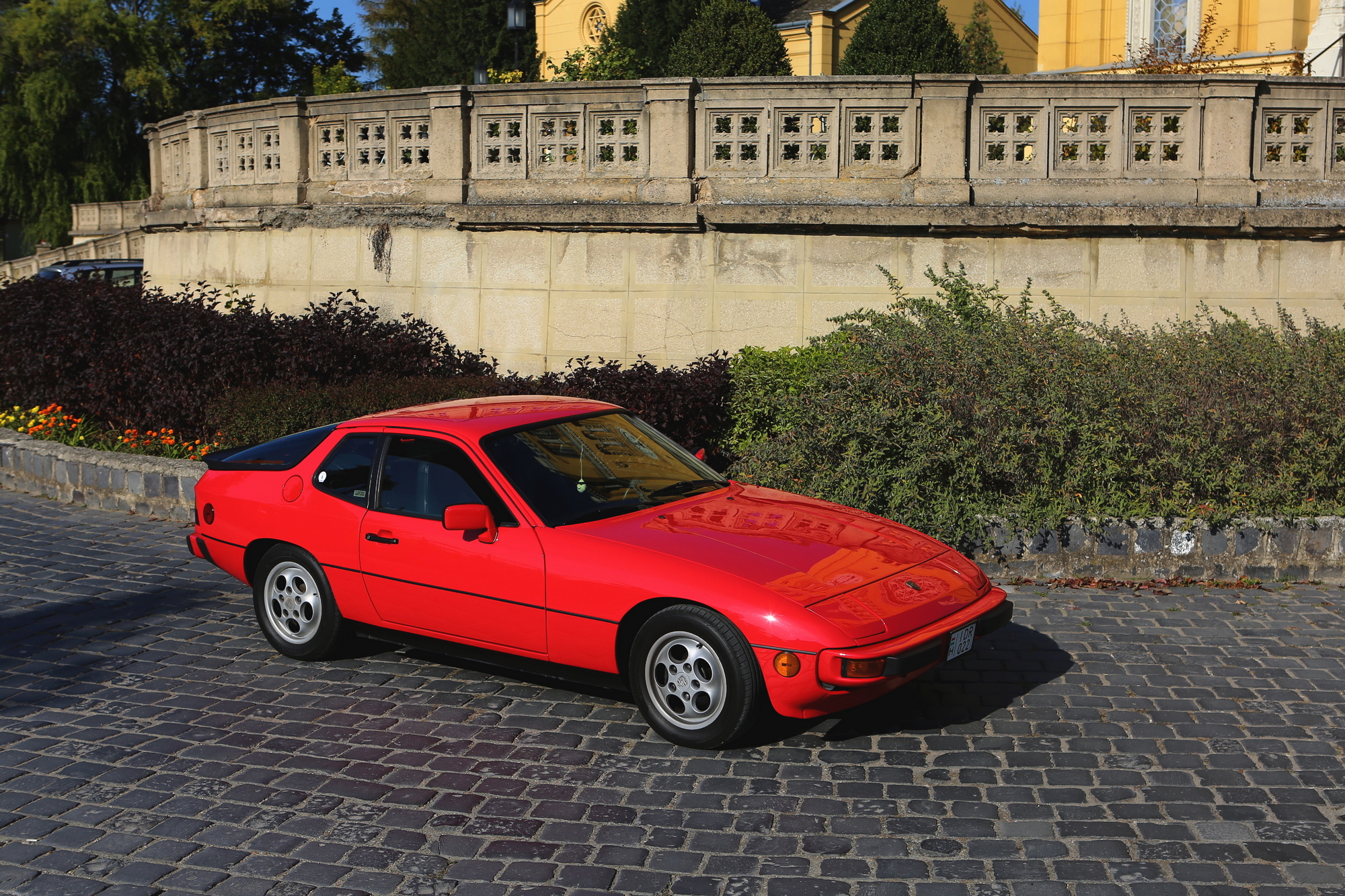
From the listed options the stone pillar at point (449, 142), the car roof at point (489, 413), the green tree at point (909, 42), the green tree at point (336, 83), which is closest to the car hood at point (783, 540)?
the car roof at point (489, 413)

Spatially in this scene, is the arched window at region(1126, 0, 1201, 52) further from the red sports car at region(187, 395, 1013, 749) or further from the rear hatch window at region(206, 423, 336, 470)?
the rear hatch window at region(206, 423, 336, 470)

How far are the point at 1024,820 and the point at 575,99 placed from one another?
9.51 meters

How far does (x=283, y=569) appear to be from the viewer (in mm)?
6316

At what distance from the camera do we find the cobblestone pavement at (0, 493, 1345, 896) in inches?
156

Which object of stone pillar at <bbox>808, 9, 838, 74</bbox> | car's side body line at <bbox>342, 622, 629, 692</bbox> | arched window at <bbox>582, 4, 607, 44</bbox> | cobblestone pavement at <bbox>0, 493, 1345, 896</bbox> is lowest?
cobblestone pavement at <bbox>0, 493, 1345, 896</bbox>

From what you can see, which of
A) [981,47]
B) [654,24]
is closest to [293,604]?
[981,47]

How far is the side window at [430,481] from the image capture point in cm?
565

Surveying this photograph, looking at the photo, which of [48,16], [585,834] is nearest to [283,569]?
[585,834]

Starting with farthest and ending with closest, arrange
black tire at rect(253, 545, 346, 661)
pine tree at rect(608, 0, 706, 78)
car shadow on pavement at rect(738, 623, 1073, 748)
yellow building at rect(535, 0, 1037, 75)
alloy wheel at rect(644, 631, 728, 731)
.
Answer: yellow building at rect(535, 0, 1037, 75) → pine tree at rect(608, 0, 706, 78) → black tire at rect(253, 545, 346, 661) → car shadow on pavement at rect(738, 623, 1073, 748) → alloy wheel at rect(644, 631, 728, 731)

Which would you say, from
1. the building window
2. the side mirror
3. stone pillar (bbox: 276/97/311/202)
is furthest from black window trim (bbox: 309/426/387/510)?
the building window

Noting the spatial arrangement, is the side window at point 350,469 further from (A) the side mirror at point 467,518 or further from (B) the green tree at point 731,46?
(B) the green tree at point 731,46

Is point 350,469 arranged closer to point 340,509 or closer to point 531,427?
point 340,509

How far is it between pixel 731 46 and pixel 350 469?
1922cm

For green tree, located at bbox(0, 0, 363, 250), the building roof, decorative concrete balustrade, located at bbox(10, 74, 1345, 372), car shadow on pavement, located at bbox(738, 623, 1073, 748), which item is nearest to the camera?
car shadow on pavement, located at bbox(738, 623, 1073, 748)
